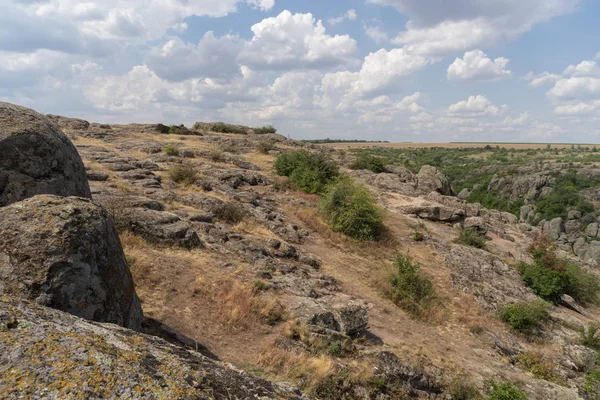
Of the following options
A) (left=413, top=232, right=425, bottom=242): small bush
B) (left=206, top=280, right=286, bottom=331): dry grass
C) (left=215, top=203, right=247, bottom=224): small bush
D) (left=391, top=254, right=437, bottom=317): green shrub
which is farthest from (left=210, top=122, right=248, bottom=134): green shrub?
(left=206, top=280, right=286, bottom=331): dry grass

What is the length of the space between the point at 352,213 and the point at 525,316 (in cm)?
762

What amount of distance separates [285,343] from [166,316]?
234cm

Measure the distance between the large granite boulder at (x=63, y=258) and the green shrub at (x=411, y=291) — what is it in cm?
902

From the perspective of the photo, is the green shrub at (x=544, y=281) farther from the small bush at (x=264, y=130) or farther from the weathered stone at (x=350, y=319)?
the small bush at (x=264, y=130)

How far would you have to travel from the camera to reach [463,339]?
413 inches

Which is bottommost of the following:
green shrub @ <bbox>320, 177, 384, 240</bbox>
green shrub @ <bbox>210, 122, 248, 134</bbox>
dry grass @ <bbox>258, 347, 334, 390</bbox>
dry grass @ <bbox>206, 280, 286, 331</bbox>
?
dry grass @ <bbox>258, 347, 334, 390</bbox>

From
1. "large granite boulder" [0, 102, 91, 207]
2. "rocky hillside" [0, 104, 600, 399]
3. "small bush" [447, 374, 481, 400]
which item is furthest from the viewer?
"small bush" [447, 374, 481, 400]

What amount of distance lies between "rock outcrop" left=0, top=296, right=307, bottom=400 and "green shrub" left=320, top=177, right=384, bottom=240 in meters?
13.8

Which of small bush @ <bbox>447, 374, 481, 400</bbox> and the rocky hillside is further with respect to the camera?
small bush @ <bbox>447, 374, 481, 400</bbox>

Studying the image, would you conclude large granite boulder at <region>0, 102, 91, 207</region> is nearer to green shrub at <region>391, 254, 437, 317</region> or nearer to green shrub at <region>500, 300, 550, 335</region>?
green shrub at <region>391, 254, 437, 317</region>

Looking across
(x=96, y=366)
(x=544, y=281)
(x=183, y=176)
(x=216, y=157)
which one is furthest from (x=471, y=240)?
(x=96, y=366)

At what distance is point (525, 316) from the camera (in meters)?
12.0

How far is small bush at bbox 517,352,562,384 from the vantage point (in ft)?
31.2

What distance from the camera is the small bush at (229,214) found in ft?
46.0
